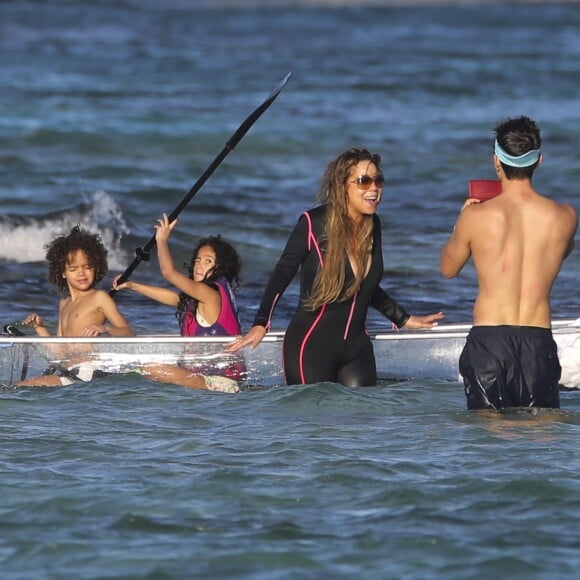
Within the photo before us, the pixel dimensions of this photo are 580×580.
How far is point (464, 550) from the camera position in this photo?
182 inches

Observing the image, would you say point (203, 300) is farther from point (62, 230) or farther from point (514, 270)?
point (62, 230)

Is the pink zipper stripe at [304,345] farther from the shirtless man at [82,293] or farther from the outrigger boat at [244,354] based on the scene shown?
the shirtless man at [82,293]

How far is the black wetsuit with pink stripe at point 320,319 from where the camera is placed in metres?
6.61

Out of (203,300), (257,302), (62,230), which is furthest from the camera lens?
(62,230)

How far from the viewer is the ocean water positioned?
4.76m

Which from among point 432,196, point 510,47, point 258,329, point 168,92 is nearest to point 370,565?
point 258,329

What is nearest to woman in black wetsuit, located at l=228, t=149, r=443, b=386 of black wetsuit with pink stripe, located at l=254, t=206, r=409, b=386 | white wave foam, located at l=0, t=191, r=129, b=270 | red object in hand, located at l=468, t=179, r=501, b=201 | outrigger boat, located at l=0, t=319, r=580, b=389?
black wetsuit with pink stripe, located at l=254, t=206, r=409, b=386

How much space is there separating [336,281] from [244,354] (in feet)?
2.59

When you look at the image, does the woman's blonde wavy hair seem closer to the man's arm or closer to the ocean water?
the ocean water

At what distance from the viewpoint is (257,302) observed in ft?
36.4

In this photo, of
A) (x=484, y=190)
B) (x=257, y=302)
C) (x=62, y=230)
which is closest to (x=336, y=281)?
(x=484, y=190)

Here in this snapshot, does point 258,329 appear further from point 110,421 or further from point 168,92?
point 168,92

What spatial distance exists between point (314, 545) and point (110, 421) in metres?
2.05

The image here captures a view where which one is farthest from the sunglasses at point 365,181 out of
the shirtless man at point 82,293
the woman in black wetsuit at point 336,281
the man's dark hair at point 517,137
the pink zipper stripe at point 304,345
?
the shirtless man at point 82,293
